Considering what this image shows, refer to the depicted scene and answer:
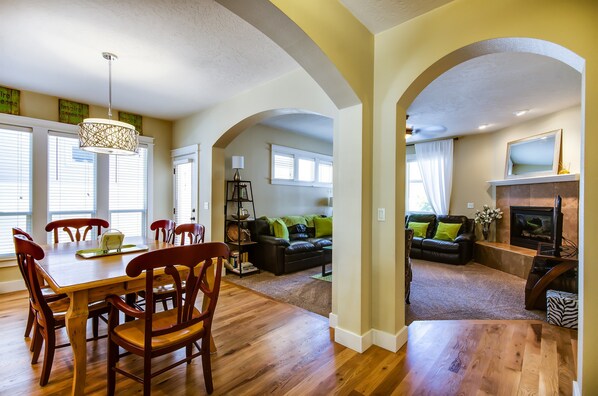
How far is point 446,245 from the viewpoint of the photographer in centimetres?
538

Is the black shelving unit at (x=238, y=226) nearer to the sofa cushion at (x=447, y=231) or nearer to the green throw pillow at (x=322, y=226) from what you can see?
the green throw pillow at (x=322, y=226)

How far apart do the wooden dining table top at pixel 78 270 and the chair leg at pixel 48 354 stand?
0.40 m

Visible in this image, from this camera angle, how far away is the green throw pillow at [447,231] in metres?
5.68

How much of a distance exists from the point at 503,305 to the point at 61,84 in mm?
6102

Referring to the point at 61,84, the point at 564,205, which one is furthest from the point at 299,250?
the point at 564,205

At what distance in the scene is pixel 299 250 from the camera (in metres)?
4.69

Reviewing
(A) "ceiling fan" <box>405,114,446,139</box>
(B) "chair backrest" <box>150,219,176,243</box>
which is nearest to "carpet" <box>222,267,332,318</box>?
(B) "chair backrest" <box>150,219,176,243</box>

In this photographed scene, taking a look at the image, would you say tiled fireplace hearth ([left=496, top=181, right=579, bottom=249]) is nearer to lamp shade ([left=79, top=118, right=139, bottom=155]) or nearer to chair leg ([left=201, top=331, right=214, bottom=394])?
chair leg ([left=201, top=331, right=214, bottom=394])

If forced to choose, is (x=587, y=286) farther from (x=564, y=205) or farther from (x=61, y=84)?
(x=61, y=84)

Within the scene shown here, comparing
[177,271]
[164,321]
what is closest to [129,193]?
[164,321]

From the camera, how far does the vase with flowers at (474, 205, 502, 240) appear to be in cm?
548

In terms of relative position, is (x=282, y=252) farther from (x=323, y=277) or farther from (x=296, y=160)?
(x=296, y=160)

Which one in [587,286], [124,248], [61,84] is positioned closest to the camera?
[587,286]

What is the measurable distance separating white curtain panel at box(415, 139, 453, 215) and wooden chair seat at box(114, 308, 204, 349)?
6074mm
